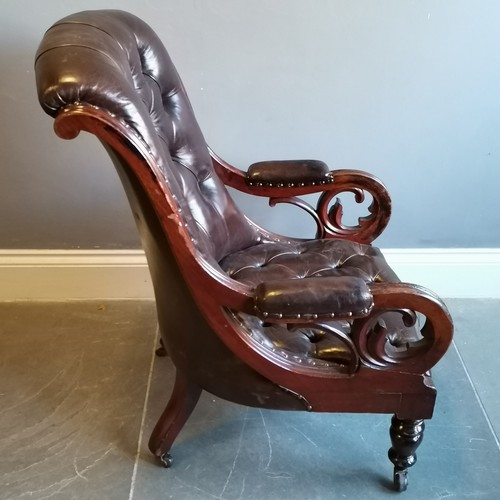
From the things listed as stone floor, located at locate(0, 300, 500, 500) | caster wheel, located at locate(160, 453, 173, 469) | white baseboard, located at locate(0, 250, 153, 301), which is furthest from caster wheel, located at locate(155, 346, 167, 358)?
caster wheel, located at locate(160, 453, 173, 469)

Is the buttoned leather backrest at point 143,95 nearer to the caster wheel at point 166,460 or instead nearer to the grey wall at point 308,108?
the grey wall at point 308,108

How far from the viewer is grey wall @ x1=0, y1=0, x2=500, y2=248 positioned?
1.55m

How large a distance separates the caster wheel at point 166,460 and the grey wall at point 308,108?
78cm

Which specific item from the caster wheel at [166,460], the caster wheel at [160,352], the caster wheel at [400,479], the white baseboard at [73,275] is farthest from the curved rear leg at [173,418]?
the white baseboard at [73,275]

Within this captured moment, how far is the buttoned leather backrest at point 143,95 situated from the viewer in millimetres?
833

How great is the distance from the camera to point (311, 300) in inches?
39.0

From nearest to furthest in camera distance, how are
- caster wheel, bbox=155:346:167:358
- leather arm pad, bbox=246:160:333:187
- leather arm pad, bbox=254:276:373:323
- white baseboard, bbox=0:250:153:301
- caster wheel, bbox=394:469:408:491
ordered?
leather arm pad, bbox=254:276:373:323
caster wheel, bbox=394:469:408:491
leather arm pad, bbox=246:160:333:187
caster wheel, bbox=155:346:167:358
white baseboard, bbox=0:250:153:301

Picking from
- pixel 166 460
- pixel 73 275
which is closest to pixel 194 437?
pixel 166 460

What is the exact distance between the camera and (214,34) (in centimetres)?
157

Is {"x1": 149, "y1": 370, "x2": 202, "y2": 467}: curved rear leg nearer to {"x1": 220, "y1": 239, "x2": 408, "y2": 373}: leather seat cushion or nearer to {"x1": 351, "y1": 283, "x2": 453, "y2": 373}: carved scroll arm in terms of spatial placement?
{"x1": 220, "y1": 239, "x2": 408, "y2": 373}: leather seat cushion

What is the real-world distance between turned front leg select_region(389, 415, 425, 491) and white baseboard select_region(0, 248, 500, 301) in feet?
2.69

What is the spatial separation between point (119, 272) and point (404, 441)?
1129 millimetres

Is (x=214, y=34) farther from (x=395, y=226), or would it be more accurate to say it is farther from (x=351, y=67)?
(x=395, y=226)

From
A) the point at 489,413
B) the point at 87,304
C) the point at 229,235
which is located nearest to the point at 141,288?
the point at 87,304
